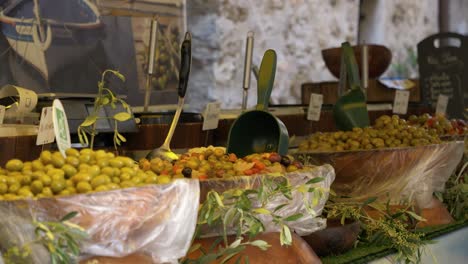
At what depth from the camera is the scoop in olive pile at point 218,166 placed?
4.98 feet

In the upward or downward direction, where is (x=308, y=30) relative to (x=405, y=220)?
upward

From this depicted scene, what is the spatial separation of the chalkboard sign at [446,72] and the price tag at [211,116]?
1.66 m

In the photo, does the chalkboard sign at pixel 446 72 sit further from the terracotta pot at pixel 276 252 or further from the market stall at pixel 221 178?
the terracotta pot at pixel 276 252

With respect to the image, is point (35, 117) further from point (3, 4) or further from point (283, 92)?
point (283, 92)

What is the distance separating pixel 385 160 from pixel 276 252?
70 cm

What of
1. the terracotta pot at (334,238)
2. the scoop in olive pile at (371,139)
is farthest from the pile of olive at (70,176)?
the scoop in olive pile at (371,139)

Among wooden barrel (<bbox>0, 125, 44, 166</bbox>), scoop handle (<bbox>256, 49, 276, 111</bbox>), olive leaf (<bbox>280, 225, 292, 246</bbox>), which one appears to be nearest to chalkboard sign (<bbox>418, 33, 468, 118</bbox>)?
scoop handle (<bbox>256, 49, 276, 111</bbox>)

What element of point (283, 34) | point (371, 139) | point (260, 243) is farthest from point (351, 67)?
point (283, 34)

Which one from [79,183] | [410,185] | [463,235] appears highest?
[79,183]

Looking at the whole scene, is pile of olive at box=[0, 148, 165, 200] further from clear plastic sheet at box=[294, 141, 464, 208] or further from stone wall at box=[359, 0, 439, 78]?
stone wall at box=[359, 0, 439, 78]

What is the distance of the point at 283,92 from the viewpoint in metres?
5.66

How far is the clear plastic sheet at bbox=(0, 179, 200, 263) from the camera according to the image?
1150 mm

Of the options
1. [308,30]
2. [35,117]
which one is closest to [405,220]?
[35,117]

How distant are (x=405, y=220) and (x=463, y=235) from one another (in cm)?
27
